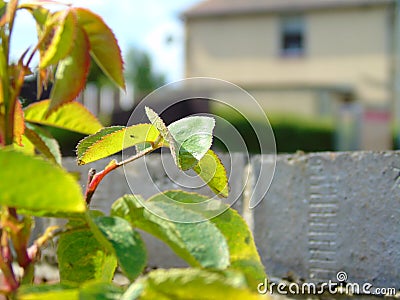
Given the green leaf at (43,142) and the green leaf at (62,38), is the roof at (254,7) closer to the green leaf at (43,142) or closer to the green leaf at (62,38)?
the green leaf at (43,142)

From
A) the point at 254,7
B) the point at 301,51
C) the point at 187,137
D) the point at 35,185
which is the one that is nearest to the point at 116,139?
the point at 187,137

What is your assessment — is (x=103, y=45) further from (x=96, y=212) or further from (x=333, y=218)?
(x=333, y=218)

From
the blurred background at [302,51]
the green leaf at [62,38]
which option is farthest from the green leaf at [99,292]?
the blurred background at [302,51]

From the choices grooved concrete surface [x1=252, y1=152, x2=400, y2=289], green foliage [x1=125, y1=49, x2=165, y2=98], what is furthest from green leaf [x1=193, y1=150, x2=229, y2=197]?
green foliage [x1=125, y1=49, x2=165, y2=98]

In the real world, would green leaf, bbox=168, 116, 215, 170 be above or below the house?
above

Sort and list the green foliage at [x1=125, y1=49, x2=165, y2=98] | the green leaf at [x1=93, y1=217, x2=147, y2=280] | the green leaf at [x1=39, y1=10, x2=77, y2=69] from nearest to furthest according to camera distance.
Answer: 1. the green leaf at [x1=93, y1=217, x2=147, y2=280]
2. the green leaf at [x1=39, y1=10, x2=77, y2=69]
3. the green foliage at [x1=125, y1=49, x2=165, y2=98]

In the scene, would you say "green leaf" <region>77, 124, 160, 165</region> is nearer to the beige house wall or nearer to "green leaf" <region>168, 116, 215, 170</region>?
"green leaf" <region>168, 116, 215, 170</region>
